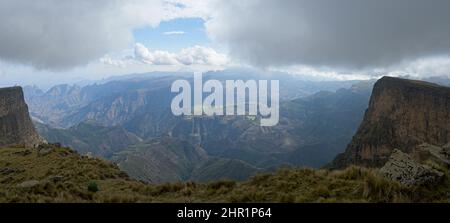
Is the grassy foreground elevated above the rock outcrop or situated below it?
below

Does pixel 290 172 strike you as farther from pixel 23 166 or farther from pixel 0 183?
pixel 23 166

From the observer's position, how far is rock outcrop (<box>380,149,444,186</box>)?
51.3 feet

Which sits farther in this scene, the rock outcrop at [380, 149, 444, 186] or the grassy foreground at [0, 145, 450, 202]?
the rock outcrop at [380, 149, 444, 186]

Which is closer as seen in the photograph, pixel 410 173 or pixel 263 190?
pixel 410 173

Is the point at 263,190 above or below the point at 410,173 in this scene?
below

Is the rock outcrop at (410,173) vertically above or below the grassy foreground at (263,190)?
above

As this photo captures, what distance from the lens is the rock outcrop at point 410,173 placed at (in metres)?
15.6

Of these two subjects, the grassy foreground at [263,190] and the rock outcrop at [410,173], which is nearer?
the grassy foreground at [263,190]

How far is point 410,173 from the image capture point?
16156 millimetres

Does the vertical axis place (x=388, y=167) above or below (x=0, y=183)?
above
